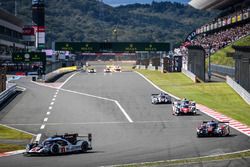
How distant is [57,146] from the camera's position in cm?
3597

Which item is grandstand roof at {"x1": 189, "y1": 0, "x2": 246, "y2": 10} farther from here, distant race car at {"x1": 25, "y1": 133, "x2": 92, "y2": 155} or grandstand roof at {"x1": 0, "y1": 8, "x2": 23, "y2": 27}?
distant race car at {"x1": 25, "y1": 133, "x2": 92, "y2": 155}

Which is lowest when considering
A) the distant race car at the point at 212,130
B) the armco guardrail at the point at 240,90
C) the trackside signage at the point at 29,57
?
the distant race car at the point at 212,130

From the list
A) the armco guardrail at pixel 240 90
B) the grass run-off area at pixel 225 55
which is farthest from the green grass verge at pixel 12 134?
the grass run-off area at pixel 225 55

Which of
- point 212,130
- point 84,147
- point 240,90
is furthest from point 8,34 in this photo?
point 84,147

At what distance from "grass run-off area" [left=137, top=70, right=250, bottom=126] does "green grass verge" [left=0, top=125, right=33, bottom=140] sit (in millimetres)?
17031

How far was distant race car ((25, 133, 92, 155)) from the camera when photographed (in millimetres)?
35656

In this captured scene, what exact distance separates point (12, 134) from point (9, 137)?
1.82 m

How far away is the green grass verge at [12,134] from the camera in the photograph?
45.2 m

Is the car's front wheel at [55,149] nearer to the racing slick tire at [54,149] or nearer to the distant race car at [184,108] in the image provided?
the racing slick tire at [54,149]

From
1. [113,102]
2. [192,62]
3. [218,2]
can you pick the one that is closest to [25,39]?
[218,2]

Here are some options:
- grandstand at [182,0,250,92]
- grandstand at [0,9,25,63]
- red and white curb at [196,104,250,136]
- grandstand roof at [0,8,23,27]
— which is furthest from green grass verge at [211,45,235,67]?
grandstand roof at [0,8,23,27]

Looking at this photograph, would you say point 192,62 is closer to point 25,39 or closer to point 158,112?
point 158,112

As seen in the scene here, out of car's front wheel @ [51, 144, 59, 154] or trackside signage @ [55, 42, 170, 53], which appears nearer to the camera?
car's front wheel @ [51, 144, 59, 154]

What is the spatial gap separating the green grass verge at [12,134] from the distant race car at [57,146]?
901cm
